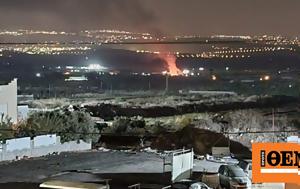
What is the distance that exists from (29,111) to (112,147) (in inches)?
174

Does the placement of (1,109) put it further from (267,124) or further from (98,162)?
(267,124)

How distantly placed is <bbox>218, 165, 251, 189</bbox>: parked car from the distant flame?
488 cm

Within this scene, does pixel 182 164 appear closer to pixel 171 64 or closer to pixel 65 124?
pixel 171 64

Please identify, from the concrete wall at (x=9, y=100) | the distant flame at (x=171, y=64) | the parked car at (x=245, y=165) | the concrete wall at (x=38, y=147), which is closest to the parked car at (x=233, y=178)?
the parked car at (x=245, y=165)

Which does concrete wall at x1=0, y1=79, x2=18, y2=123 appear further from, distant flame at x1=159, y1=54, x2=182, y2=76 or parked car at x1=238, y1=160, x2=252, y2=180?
parked car at x1=238, y1=160, x2=252, y2=180

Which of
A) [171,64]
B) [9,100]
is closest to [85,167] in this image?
[171,64]

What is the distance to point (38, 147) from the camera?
19.2 metres

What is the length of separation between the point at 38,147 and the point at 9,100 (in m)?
2.89

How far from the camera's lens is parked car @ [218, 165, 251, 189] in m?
11.1

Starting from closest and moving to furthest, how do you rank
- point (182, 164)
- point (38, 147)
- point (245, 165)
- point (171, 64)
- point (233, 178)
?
point (233, 178), point (245, 165), point (182, 164), point (171, 64), point (38, 147)

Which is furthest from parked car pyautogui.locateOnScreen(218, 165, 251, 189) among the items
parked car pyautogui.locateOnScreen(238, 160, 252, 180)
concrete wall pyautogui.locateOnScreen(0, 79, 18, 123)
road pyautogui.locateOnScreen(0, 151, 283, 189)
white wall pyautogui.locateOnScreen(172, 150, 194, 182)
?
concrete wall pyautogui.locateOnScreen(0, 79, 18, 123)

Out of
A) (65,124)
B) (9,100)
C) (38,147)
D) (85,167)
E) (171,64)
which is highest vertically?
(171,64)

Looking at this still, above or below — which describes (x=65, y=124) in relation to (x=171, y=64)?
below

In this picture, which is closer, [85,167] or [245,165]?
[245,165]
